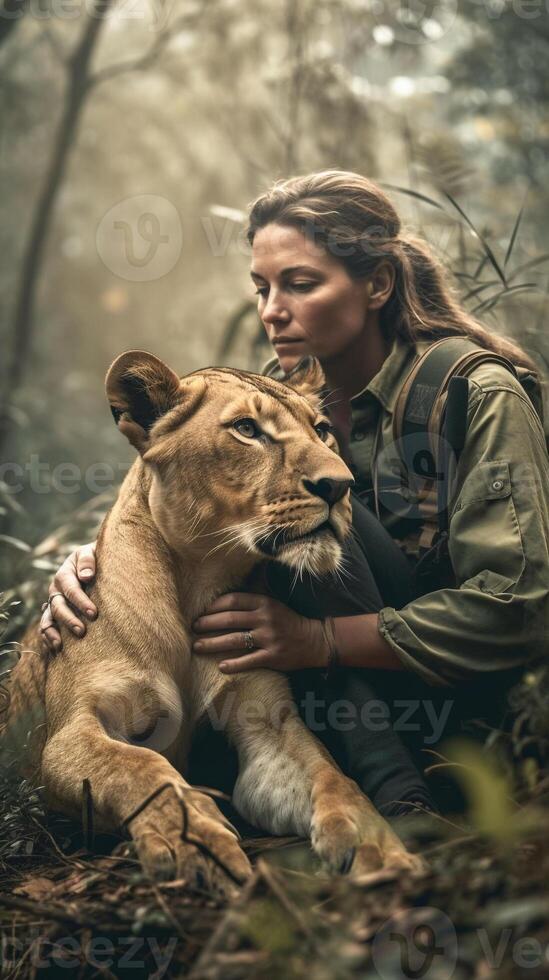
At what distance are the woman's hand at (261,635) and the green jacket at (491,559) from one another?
0.74ft

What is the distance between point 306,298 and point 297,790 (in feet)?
5.70

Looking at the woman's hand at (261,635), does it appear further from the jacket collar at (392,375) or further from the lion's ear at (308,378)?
the jacket collar at (392,375)

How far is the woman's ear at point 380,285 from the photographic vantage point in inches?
142

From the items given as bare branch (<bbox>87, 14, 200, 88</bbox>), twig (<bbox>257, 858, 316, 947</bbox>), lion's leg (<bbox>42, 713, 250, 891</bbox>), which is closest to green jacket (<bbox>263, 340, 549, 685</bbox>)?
lion's leg (<bbox>42, 713, 250, 891</bbox>)

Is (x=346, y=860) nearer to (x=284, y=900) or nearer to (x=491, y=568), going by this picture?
(x=284, y=900)

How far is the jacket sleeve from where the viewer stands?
261 centimetres

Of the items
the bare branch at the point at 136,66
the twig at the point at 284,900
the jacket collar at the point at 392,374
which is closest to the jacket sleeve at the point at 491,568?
the jacket collar at the point at 392,374

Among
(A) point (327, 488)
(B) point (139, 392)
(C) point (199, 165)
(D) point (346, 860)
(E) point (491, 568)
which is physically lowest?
(D) point (346, 860)

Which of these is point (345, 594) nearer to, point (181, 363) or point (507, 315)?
point (507, 315)

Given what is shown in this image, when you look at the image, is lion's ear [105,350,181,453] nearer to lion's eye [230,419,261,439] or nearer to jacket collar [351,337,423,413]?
lion's eye [230,419,261,439]

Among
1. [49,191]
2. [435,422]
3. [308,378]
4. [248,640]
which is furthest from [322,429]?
[49,191]

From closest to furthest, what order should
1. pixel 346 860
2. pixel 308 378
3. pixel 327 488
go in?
pixel 346 860, pixel 327 488, pixel 308 378

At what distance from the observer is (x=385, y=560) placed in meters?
3.07

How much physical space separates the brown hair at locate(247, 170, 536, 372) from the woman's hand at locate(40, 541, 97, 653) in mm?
1398
